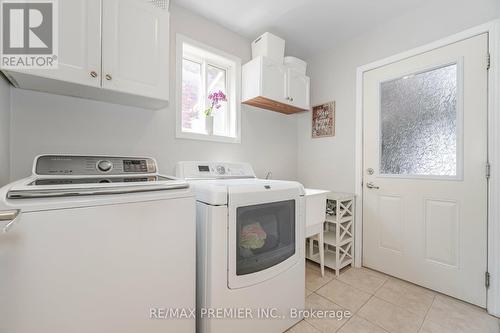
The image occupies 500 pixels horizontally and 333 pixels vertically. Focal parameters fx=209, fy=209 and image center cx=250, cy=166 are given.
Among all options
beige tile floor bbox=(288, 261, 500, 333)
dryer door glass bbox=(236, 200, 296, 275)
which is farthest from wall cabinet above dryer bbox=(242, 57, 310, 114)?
beige tile floor bbox=(288, 261, 500, 333)

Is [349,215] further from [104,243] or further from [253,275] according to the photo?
[104,243]

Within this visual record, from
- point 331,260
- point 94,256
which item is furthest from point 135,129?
point 331,260

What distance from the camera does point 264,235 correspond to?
4.23 feet

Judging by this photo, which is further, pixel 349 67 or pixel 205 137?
pixel 349 67

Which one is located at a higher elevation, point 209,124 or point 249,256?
point 209,124

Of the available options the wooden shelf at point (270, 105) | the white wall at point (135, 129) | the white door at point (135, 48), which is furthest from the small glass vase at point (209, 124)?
the white door at point (135, 48)

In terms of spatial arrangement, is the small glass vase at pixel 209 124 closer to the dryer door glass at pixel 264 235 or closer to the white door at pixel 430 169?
the dryer door glass at pixel 264 235

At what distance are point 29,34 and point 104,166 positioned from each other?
729 mm

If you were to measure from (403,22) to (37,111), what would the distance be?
3010 mm

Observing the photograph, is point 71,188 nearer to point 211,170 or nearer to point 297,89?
point 211,170

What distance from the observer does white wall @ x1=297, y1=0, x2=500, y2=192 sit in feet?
5.56

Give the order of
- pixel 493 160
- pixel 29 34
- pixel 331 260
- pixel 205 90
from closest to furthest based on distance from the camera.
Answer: pixel 29 34 → pixel 493 160 → pixel 205 90 → pixel 331 260

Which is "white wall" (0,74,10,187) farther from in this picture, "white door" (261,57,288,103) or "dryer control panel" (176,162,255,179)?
"white door" (261,57,288,103)

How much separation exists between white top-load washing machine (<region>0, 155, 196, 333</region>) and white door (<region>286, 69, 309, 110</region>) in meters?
1.70
